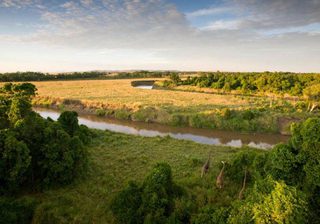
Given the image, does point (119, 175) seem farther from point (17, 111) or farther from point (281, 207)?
point (281, 207)

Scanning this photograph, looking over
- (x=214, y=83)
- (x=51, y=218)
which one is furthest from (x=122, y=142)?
(x=214, y=83)

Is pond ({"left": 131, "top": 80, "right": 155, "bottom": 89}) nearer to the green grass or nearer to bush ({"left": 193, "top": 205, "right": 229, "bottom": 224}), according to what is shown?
the green grass

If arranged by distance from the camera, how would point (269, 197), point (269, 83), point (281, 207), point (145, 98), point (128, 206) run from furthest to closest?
1. point (269, 83)
2. point (145, 98)
3. point (128, 206)
4. point (269, 197)
5. point (281, 207)

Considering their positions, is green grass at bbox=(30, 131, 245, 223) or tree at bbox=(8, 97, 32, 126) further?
tree at bbox=(8, 97, 32, 126)

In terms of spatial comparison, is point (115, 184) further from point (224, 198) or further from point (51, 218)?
point (224, 198)

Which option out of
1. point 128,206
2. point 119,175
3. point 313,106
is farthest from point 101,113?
point 313,106

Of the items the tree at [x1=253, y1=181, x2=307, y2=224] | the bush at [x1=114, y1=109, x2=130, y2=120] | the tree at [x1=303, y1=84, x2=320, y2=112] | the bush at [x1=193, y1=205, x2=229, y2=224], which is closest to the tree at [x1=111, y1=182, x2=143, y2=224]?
the bush at [x1=193, y1=205, x2=229, y2=224]
